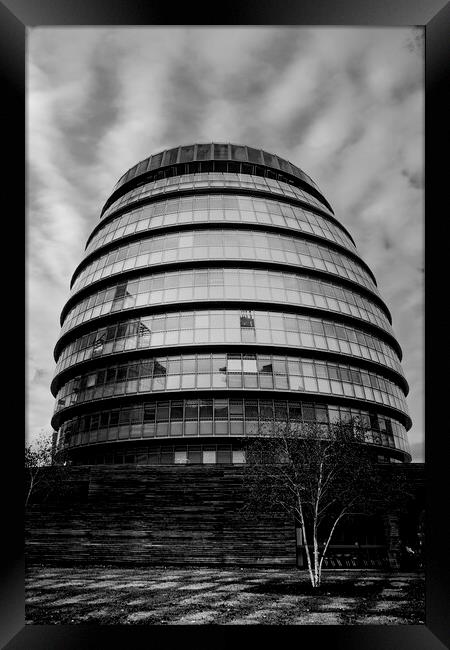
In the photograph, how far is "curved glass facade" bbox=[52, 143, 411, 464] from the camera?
39062mm

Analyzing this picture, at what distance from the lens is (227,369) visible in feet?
130

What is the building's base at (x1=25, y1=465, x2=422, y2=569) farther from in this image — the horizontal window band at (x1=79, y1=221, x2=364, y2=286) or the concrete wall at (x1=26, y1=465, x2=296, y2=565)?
the horizontal window band at (x1=79, y1=221, x2=364, y2=286)

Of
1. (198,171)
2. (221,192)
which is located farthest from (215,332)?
(198,171)

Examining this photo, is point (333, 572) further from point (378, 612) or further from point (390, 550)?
point (378, 612)

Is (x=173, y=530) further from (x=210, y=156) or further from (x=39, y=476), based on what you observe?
(x=210, y=156)

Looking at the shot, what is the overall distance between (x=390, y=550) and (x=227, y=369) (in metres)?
17.0

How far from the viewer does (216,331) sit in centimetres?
4025

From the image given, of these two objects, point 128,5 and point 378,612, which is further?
point 378,612

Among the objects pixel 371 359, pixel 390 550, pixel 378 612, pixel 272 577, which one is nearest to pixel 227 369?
pixel 371 359

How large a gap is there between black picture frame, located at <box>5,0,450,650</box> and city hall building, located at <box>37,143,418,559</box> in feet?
96.6

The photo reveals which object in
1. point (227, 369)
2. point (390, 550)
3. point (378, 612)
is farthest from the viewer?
point (227, 369)
